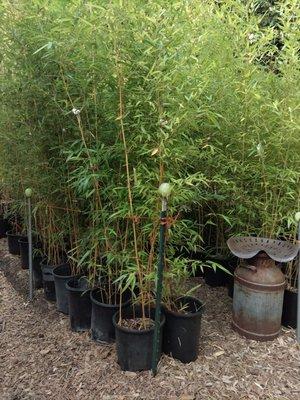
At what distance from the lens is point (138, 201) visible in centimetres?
220

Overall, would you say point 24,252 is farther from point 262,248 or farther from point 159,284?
point 262,248

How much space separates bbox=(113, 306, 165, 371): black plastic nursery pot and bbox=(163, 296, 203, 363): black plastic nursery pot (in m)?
0.08

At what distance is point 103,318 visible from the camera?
2467 mm

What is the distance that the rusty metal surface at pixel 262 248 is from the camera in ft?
7.86

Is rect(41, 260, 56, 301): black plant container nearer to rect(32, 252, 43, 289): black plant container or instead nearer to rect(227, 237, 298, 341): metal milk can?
rect(32, 252, 43, 289): black plant container

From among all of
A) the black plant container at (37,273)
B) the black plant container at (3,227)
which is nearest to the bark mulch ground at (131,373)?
the black plant container at (37,273)

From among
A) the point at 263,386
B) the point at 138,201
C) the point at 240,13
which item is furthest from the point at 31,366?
the point at 240,13

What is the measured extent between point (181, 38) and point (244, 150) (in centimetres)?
91

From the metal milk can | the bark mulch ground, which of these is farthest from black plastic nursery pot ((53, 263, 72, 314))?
the metal milk can

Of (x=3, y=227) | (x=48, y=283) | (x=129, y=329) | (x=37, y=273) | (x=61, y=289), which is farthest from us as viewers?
(x=3, y=227)

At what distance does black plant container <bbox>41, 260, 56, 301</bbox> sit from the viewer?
3115mm

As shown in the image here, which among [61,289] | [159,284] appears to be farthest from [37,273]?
[159,284]

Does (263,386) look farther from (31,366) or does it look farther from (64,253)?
(64,253)

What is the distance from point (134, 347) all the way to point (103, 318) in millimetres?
349
